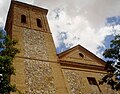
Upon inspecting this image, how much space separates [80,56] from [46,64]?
4.23 metres

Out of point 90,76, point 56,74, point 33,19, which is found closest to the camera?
point 56,74

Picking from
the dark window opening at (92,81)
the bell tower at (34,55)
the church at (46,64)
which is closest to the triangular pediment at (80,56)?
the church at (46,64)

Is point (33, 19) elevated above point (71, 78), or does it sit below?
above

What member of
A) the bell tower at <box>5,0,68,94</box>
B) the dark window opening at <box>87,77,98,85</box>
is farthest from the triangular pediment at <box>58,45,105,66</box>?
the dark window opening at <box>87,77,98,85</box>

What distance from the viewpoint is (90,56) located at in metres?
20.0

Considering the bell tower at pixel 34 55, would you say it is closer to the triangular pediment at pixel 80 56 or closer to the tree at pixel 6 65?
the triangular pediment at pixel 80 56

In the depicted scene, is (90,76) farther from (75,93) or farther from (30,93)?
(30,93)

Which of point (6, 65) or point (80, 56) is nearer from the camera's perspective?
point (6, 65)

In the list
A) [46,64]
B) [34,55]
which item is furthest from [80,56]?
[34,55]

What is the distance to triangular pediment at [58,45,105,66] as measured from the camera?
18297 mm

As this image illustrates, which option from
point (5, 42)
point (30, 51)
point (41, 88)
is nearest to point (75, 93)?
point (41, 88)

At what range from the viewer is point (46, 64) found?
16.4 metres

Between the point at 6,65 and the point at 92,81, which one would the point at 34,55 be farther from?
the point at 6,65

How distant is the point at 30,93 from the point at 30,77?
1.42 metres
